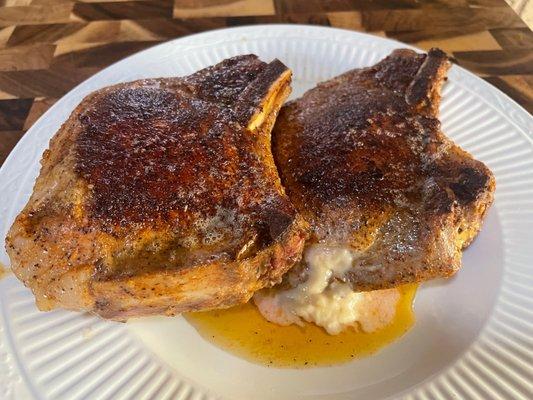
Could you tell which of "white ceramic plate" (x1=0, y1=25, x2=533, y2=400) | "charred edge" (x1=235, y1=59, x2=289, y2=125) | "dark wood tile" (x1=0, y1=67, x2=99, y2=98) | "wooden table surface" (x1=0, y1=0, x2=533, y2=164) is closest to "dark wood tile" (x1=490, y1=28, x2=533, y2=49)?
"wooden table surface" (x1=0, y1=0, x2=533, y2=164)

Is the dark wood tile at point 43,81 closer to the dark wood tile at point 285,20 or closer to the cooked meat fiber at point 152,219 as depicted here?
the dark wood tile at point 285,20

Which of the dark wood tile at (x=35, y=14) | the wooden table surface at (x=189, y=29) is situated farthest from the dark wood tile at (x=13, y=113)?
the dark wood tile at (x=35, y=14)

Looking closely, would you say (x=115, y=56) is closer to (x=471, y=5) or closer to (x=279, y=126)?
(x=279, y=126)

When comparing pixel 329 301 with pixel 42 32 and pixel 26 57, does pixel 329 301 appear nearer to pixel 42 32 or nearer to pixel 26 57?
pixel 26 57

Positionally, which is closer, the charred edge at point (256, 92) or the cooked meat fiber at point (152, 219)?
the cooked meat fiber at point (152, 219)

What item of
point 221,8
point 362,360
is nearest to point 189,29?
point 221,8

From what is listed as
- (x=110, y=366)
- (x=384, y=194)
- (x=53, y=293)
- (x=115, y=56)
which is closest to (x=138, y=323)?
A: (x=110, y=366)
